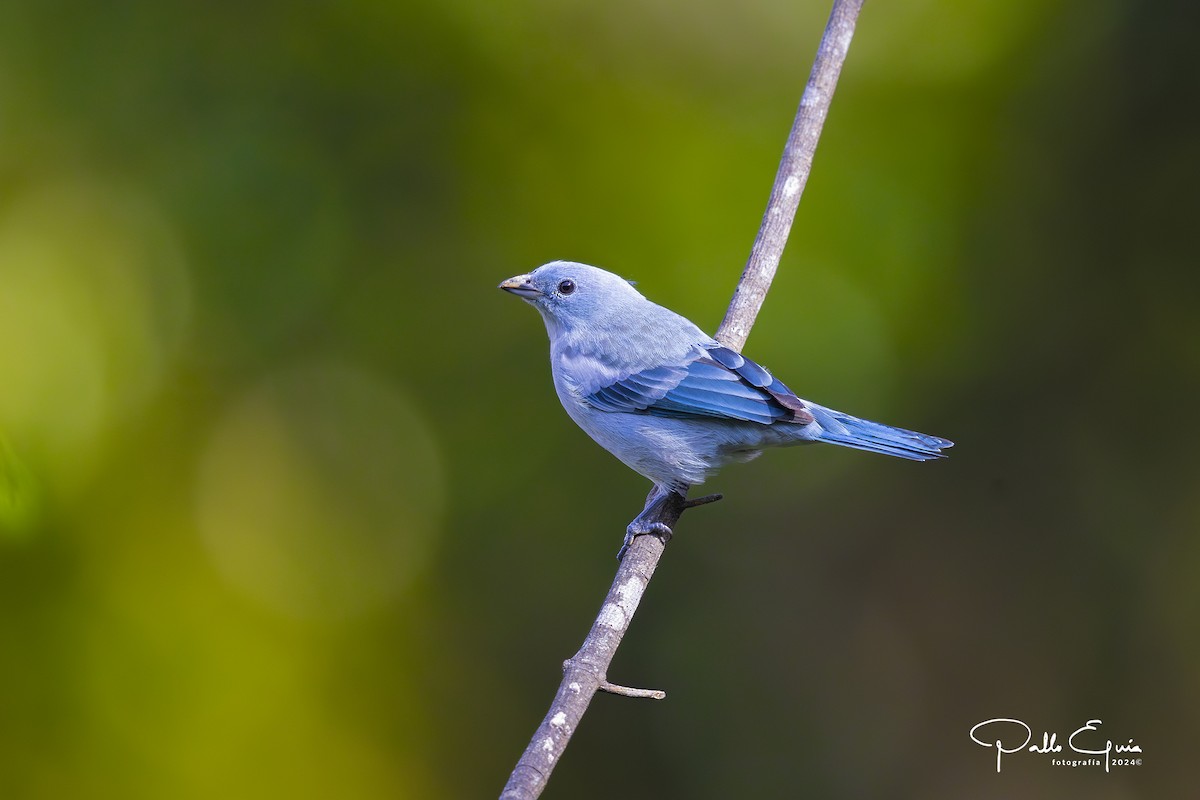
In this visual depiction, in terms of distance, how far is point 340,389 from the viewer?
6.03m

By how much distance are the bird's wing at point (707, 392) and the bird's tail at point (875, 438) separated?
119 millimetres

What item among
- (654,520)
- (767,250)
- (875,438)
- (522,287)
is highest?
(767,250)

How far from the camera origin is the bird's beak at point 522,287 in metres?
4.40

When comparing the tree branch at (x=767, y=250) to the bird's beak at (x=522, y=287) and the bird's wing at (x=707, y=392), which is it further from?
the bird's beak at (x=522, y=287)

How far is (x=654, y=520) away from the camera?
153 inches

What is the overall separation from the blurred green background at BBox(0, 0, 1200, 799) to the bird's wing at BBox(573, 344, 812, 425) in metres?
1.81

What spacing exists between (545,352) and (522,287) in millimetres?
1611

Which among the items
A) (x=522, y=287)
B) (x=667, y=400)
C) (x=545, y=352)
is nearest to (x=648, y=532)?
(x=667, y=400)

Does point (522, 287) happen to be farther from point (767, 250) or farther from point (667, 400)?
point (767, 250)

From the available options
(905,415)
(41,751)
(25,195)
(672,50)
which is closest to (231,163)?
(25,195)

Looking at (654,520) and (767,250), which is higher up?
(767,250)
